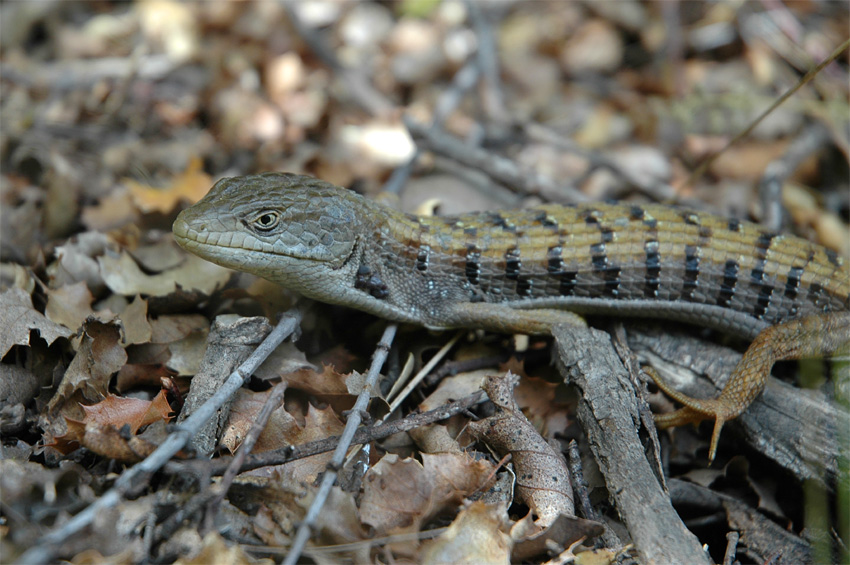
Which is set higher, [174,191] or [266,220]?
[266,220]

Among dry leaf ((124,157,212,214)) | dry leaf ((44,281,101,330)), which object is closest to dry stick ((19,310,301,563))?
dry leaf ((44,281,101,330))

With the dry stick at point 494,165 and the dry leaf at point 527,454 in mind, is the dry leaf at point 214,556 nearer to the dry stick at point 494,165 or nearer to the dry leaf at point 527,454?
the dry leaf at point 527,454

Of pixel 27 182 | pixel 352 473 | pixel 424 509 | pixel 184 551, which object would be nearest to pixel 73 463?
pixel 184 551

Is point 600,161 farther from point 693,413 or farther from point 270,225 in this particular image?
point 270,225

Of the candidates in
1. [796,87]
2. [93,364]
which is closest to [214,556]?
[93,364]

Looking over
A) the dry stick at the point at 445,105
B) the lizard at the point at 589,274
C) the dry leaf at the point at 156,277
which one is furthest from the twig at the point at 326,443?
the dry stick at the point at 445,105

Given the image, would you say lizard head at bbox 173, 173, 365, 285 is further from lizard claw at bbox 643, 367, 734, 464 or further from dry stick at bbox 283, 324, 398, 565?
lizard claw at bbox 643, 367, 734, 464
